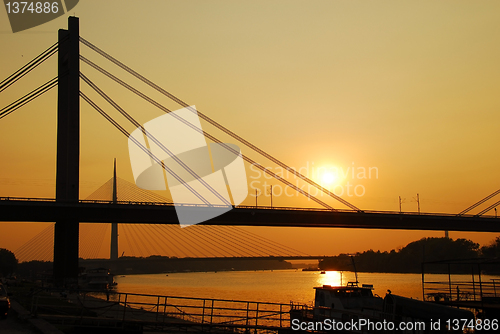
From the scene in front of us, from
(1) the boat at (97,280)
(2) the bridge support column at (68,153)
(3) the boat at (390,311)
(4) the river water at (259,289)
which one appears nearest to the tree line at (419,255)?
(4) the river water at (259,289)

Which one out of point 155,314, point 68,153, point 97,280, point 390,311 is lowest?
point 155,314

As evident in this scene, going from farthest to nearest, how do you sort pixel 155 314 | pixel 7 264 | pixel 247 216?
→ pixel 7 264 < pixel 247 216 < pixel 155 314

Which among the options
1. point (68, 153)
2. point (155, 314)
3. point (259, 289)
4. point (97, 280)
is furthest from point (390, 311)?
point (97, 280)

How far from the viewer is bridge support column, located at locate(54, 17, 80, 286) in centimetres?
4819

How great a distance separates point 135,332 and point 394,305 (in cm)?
1174

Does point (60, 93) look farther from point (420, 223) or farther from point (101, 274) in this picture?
point (101, 274)

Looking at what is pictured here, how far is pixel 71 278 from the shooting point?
156 ft

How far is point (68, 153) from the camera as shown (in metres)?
50.7

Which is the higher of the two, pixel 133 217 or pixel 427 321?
pixel 133 217

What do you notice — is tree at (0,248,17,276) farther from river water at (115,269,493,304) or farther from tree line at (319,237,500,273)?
tree line at (319,237,500,273)

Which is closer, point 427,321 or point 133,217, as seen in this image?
point 427,321

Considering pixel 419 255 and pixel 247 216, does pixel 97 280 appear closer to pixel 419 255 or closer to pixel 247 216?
pixel 247 216

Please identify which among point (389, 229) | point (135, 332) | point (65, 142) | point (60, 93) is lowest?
point (135, 332)

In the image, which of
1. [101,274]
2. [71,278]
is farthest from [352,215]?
[101,274]
